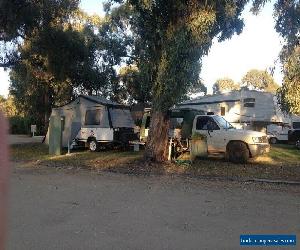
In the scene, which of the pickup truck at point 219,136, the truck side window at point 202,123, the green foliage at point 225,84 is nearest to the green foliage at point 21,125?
the pickup truck at point 219,136

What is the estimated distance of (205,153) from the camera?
18.3 m

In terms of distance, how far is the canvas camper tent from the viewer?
1403 inches

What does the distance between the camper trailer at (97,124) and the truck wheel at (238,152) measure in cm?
713

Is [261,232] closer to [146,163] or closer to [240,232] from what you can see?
[240,232]

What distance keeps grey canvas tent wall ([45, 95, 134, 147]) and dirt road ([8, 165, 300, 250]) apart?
11.1 metres

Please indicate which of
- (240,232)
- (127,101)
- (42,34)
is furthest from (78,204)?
(127,101)

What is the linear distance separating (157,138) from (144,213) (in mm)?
9038

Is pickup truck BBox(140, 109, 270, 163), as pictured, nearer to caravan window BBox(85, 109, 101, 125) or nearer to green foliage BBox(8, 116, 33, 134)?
caravan window BBox(85, 109, 101, 125)

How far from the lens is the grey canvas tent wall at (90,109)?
2409 centimetres

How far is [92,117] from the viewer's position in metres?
24.6

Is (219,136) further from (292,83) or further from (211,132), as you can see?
(292,83)

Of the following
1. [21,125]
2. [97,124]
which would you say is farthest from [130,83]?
[97,124]

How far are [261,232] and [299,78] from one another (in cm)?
775

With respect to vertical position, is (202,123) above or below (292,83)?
below
